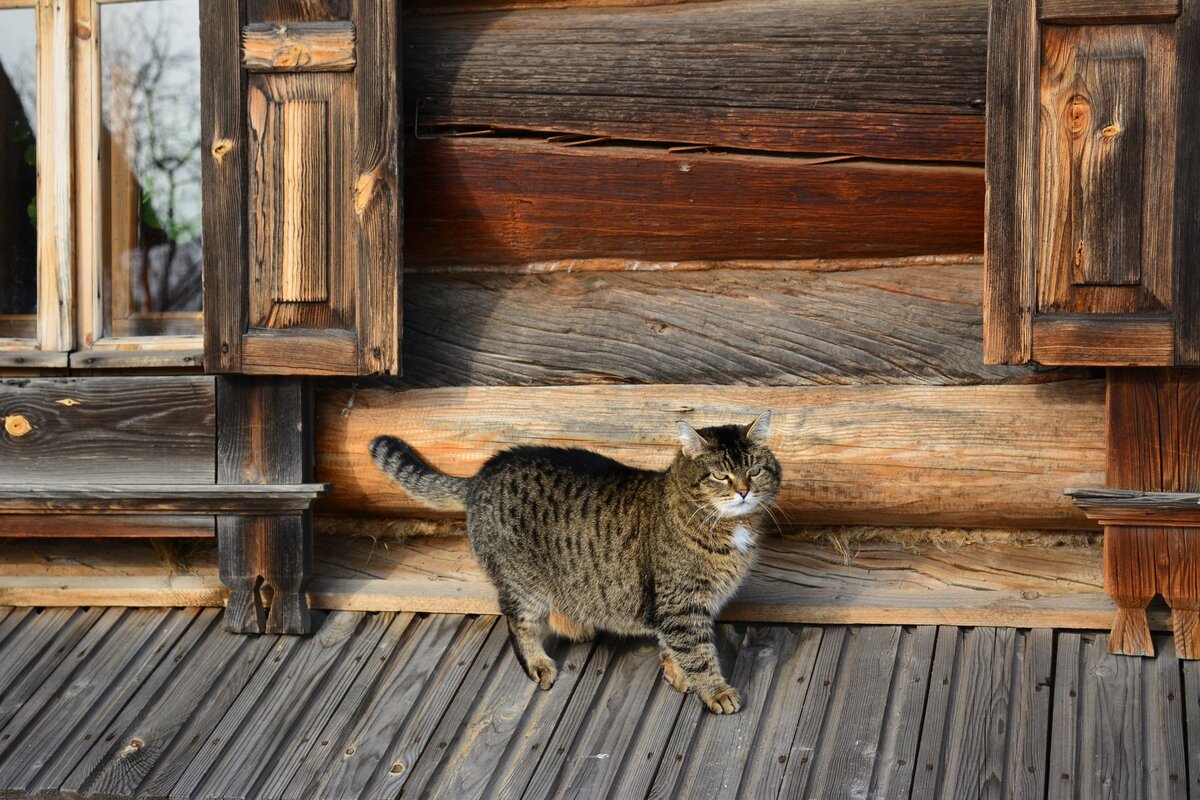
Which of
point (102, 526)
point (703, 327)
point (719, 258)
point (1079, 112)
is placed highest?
point (1079, 112)

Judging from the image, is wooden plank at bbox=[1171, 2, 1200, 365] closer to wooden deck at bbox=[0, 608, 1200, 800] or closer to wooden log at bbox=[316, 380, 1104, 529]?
wooden log at bbox=[316, 380, 1104, 529]

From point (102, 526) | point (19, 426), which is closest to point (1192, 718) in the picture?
point (102, 526)

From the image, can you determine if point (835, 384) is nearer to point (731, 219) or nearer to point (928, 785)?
point (731, 219)

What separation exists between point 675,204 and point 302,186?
1149 millimetres

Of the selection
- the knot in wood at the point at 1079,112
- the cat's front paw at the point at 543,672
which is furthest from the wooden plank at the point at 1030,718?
the knot in wood at the point at 1079,112

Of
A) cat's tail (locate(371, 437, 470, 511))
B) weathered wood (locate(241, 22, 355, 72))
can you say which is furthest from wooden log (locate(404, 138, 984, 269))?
cat's tail (locate(371, 437, 470, 511))

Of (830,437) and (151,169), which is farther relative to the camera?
(151,169)

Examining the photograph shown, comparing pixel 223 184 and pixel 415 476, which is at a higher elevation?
pixel 223 184

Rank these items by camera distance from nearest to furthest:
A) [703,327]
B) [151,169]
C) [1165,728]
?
[1165,728] < [703,327] < [151,169]

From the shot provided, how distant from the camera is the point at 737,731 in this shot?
134 inches

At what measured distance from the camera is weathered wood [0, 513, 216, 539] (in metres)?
3.98

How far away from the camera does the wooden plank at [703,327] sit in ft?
12.3

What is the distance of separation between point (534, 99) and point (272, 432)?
1.33 m

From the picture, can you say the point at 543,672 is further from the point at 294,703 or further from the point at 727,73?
the point at 727,73
